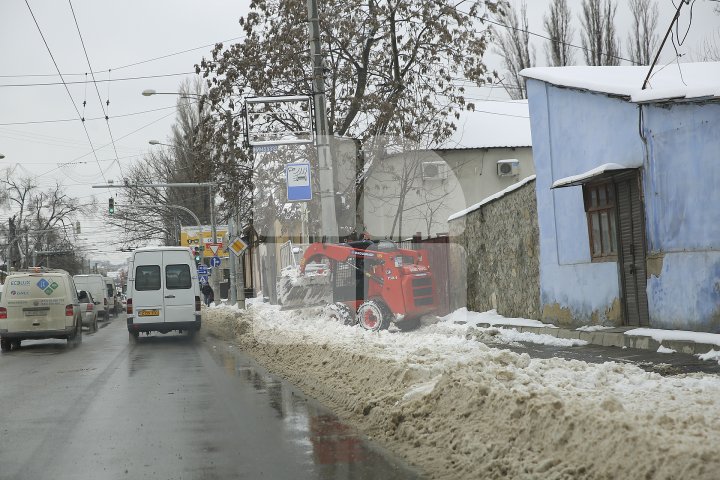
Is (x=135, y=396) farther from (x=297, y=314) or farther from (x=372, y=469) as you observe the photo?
(x=297, y=314)

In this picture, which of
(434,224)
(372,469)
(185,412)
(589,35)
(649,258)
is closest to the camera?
(372,469)

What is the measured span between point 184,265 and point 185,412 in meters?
13.4

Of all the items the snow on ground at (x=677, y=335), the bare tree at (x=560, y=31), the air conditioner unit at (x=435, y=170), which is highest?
the bare tree at (x=560, y=31)

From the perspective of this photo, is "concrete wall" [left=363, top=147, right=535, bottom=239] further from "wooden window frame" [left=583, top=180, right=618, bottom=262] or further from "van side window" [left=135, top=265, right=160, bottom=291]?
"wooden window frame" [left=583, top=180, right=618, bottom=262]

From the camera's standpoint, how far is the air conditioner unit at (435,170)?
3219 cm

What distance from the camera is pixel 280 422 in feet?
26.3

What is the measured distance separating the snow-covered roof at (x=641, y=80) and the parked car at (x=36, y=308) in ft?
42.0

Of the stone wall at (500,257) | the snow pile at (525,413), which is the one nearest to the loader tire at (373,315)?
the stone wall at (500,257)

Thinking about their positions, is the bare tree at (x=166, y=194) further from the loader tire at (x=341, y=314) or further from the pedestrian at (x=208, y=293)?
the loader tire at (x=341, y=314)

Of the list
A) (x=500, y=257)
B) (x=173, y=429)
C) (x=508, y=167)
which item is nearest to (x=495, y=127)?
(x=508, y=167)

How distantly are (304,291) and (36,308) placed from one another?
6.89 metres

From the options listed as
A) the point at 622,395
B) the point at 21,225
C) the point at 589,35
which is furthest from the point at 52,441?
the point at 21,225

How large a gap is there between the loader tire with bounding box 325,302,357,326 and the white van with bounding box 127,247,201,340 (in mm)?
5011

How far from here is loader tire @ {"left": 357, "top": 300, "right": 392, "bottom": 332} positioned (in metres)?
17.8
